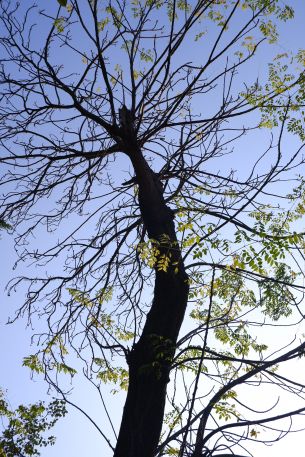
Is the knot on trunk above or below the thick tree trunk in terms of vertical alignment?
above

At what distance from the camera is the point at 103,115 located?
5.15 m

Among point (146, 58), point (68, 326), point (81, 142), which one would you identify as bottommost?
point (68, 326)

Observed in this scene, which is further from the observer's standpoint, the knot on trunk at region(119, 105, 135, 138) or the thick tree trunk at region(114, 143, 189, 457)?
the knot on trunk at region(119, 105, 135, 138)

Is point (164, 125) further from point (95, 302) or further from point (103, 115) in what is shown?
point (95, 302)

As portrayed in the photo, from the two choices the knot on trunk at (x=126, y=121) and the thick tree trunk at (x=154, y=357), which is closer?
the thick tree trunk at (x=154, y=357)

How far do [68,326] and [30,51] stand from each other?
3354mm

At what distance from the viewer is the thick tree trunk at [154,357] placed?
3.18 m

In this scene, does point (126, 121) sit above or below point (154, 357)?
above

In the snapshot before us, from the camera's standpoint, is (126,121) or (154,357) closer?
(154,357)

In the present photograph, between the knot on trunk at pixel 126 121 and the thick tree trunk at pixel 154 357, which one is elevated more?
the knot on trunk at pixel 126 121

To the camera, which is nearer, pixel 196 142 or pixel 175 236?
pixel 175 236

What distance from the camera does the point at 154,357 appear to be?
3498mm

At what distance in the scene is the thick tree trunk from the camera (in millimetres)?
3176

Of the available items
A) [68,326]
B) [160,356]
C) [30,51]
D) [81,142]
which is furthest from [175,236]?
[30,51]
